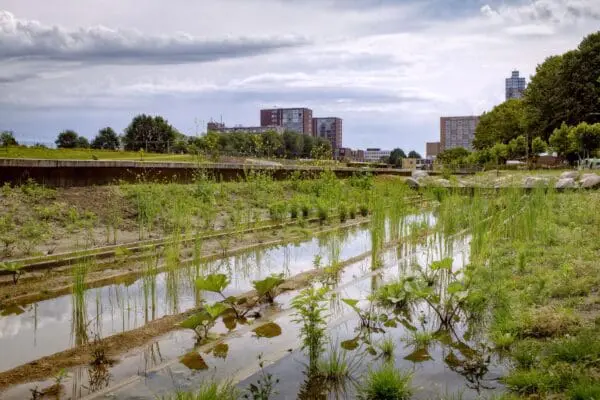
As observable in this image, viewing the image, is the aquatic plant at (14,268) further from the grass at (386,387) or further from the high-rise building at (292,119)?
the high-rise building at (292,119)

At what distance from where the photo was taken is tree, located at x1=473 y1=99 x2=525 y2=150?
6462 centimetres

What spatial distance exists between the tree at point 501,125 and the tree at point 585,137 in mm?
20557

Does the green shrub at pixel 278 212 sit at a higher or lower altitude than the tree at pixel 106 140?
lower

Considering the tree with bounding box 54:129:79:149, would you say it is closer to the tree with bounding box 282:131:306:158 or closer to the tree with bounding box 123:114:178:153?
the tree with bounding box 123:114:178:153

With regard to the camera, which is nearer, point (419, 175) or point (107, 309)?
point (107, 309)

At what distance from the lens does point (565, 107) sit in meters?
47.0

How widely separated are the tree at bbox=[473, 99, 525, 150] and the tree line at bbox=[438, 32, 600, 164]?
7.84 meters

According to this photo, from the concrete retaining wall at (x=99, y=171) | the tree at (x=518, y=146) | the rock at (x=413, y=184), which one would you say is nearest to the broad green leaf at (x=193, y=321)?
the concrete retaining wall at (x=99, y=171)

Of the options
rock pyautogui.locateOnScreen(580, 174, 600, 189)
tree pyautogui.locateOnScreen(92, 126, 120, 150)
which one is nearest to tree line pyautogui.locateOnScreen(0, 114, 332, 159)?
tree pyautogui.locateOnScreen(92, 126, 120, 150)

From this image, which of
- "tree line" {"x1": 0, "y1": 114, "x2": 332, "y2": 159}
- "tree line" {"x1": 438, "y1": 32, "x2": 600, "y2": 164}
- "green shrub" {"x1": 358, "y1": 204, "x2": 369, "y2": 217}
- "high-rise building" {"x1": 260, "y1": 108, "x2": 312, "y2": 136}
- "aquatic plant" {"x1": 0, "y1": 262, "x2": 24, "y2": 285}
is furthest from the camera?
"high-rise building" {"x1": 260, "y1": 108, "x2": 312, "y2": 136}

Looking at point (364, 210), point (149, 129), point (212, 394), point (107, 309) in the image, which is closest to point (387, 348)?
point (212, 394)

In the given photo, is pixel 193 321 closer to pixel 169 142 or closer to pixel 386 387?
pixel 386 387

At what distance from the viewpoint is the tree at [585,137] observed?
127 feet

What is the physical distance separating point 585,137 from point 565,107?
8.96m
